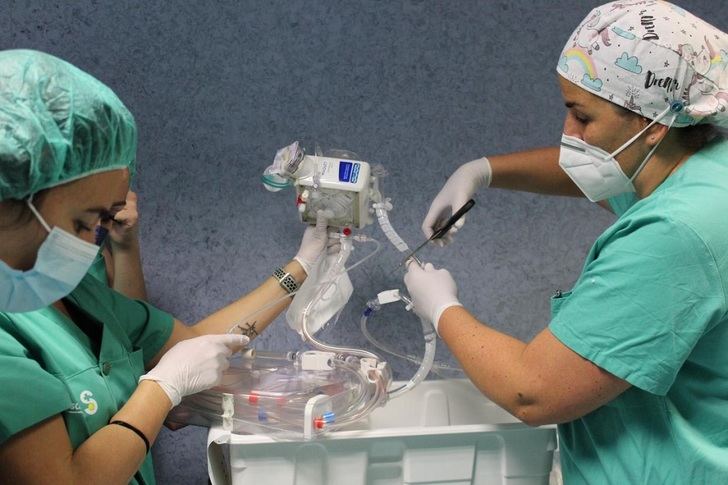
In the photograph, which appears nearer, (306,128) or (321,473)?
(321,473)

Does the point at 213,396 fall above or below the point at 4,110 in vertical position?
below

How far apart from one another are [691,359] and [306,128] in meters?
1.00

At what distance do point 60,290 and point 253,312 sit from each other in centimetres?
62

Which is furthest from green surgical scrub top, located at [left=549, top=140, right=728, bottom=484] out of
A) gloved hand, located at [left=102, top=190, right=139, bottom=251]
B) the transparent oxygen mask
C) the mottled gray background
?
gloved hand, located at [left=102, top=190, right=139, bottom=251]

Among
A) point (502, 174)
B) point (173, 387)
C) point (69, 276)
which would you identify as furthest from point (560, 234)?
point (69, 276)

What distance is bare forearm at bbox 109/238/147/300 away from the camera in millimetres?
1679

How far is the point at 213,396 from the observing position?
1.41m

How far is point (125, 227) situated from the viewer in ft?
5.41

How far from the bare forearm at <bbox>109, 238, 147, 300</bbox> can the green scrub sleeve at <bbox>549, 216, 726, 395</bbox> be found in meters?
0.99

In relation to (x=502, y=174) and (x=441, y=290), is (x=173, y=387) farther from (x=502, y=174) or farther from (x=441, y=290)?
(x=502, y=174)

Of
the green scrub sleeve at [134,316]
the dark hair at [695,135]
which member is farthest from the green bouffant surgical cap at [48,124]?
the dark hair at [695,135]

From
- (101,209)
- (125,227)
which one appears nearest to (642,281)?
(101,209)

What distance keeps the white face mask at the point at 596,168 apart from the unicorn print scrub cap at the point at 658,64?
57 millimetres

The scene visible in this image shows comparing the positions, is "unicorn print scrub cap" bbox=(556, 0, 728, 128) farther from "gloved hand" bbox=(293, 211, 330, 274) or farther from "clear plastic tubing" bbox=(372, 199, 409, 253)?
"gloved hand" bbox=(293, 211, 330, 274)
